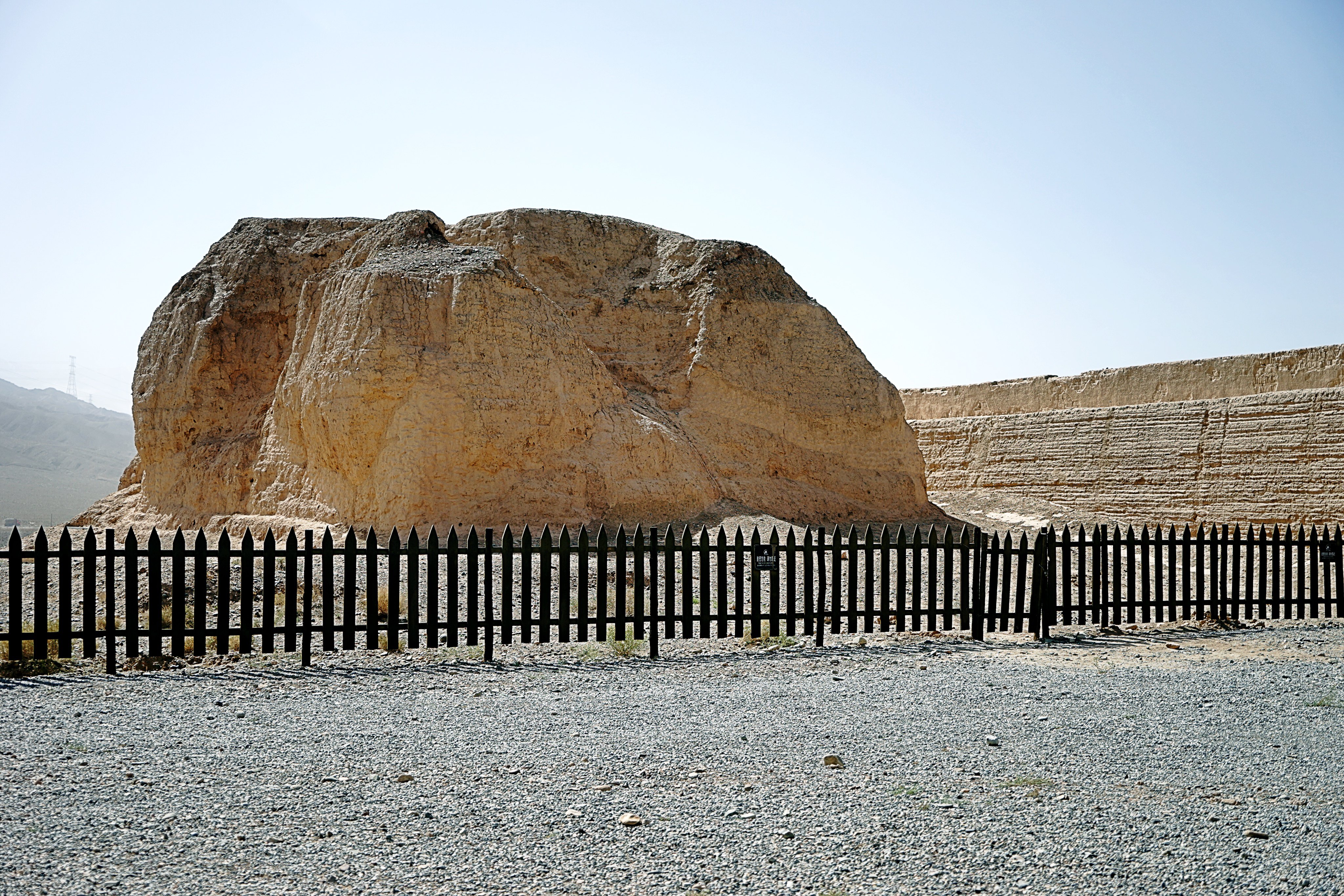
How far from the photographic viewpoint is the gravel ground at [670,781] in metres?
3.76

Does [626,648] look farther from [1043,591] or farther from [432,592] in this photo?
[1043,591]

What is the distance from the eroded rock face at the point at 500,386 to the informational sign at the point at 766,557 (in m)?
9.30

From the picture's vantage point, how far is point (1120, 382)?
30.3 metres

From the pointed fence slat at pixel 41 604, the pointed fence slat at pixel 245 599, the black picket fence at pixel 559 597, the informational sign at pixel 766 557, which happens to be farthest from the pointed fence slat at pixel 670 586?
the pointed fence slat at pixel 41 604

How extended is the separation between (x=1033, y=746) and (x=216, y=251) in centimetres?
2285

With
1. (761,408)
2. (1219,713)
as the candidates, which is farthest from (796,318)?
(1219,713)

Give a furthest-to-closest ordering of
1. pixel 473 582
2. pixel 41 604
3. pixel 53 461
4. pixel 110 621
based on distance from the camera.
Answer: pixel 53 461 < pixel 473 582 < pixel 110 621 < pixel 41 604

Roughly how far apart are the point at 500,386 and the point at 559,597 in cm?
932

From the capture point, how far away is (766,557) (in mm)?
8867

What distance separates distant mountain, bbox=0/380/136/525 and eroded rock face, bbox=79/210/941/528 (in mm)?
47049

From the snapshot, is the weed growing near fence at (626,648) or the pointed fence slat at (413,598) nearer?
the pointed fence slat at (413,598)

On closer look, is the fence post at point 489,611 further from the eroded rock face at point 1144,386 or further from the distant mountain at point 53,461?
the distant mountain at point 53,461

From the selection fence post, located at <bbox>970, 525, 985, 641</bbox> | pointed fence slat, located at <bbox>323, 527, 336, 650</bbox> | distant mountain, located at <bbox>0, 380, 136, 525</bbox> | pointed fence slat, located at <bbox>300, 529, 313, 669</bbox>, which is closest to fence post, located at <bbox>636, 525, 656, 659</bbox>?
pointed fence slat, located at <bbox>323, 527, 336, 650</bbox>

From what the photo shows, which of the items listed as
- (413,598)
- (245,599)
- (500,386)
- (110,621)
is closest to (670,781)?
(413,598)
